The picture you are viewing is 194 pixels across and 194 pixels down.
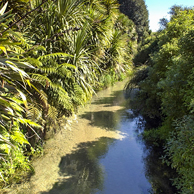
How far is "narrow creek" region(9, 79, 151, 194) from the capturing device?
5059 millimetres

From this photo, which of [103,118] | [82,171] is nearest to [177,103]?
[82,171]

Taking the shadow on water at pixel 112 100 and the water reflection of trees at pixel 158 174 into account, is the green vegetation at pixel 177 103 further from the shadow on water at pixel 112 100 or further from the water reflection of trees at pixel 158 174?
the shadow on water at pixel 112 100

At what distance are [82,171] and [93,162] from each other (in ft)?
1.91

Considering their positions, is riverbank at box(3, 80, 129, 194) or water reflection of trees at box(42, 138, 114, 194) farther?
water reflection of trees at box(42, 138, 114, 194)

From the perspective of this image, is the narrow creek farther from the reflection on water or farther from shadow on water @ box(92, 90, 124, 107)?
shadow on water @ box(92, 90, 124, 107)

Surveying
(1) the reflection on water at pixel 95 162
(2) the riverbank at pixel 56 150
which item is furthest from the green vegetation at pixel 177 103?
(2) the riverbank at pixel 56 150

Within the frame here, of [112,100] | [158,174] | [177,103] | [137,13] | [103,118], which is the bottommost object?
[158,174]

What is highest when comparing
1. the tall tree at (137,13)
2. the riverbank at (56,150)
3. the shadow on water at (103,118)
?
the tall tree at (137,13)

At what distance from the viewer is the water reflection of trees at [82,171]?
5.02m

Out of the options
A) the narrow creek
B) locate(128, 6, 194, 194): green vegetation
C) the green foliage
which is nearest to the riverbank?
the narrow creek

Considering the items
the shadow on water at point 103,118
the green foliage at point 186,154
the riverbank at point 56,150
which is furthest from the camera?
the shadow on water at point 103,118

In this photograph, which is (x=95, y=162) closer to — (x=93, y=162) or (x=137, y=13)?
(x=93, y=162)

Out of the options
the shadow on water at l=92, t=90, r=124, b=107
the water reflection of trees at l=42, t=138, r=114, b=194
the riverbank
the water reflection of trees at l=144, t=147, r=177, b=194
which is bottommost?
the water reflection of trees at l=144, t=147, r=177, b=194

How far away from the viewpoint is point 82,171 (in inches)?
228
